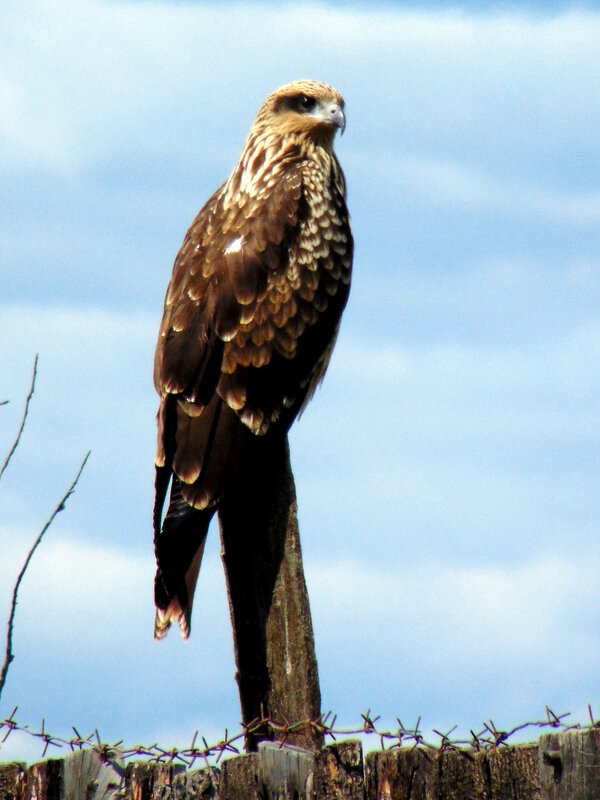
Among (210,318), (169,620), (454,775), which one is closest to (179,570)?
(169,620)

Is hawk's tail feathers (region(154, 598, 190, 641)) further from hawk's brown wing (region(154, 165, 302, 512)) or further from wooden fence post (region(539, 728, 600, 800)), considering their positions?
wooden fence post (region(539, 728, 600, 800))

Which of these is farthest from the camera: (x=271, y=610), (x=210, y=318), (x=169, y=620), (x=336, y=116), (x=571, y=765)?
(x=336, y=116)

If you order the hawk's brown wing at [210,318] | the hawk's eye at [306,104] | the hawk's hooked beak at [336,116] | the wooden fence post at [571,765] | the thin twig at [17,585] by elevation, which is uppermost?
the hawk's eye at [306,104]

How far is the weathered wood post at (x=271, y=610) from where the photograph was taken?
452 cm

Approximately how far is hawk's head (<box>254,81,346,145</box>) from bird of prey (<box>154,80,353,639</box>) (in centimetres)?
1

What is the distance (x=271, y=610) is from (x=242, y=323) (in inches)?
64.4

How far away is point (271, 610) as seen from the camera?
4.67m

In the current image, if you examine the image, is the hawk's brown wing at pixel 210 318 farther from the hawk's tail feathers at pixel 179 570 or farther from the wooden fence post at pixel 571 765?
the wooden fence post at pixel 571 765

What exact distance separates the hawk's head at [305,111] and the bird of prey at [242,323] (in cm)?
1

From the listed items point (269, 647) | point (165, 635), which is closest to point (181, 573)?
point (165, 635)

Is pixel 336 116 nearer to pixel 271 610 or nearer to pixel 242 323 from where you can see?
pixel 242 323

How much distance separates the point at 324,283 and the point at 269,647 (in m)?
2.26

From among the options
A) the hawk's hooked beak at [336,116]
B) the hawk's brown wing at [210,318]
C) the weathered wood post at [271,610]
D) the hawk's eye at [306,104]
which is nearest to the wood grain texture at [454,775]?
the weathered wood post at [271,610]

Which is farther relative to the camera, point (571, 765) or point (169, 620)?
point (169, 620)
